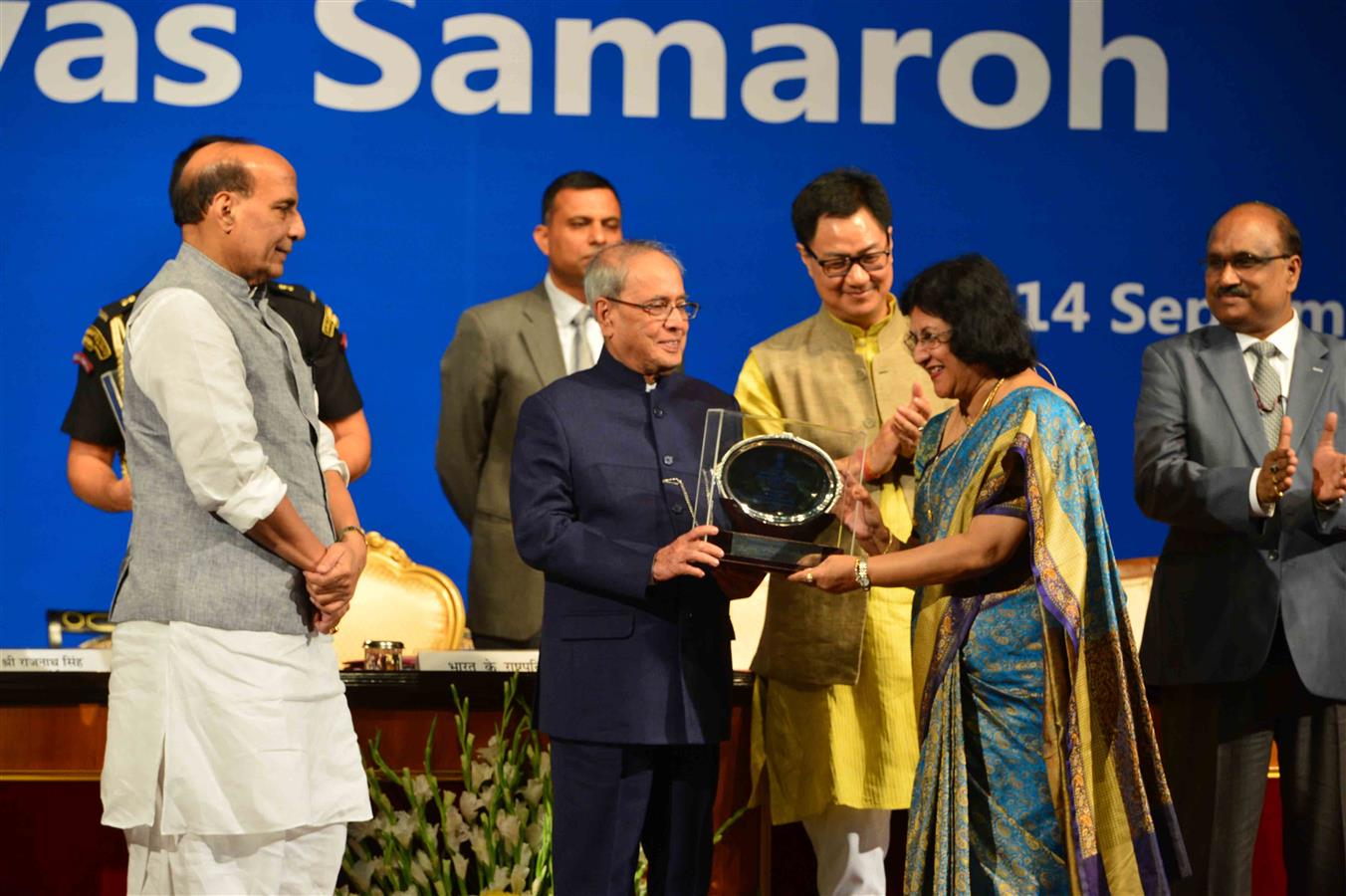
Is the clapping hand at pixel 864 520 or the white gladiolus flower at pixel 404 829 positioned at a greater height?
the clapping hand at pixel 864 520

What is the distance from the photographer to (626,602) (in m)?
3.00

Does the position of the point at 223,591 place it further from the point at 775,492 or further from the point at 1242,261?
the point at 1242,261

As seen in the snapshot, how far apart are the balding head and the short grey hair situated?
583 millimetres

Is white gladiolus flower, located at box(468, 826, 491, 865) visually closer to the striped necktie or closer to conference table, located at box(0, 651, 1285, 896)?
conference table, located at box(0, 651, 1285, 896)

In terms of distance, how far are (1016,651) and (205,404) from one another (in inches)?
55.4

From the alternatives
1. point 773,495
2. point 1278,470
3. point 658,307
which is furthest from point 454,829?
point 1278,470

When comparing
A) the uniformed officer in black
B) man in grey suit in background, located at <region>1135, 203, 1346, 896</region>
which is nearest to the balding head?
the uniformed officer in black

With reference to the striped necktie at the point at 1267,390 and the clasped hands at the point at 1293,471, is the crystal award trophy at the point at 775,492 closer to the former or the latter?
the clasped hands at the point at 1293,471

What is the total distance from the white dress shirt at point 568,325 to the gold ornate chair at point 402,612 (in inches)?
27.6

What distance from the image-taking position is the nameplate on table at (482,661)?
3.48m

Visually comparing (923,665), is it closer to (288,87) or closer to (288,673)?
(288,673)

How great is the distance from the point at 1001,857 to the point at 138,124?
3587 millimetres

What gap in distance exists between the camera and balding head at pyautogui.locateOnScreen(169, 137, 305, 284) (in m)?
2.88

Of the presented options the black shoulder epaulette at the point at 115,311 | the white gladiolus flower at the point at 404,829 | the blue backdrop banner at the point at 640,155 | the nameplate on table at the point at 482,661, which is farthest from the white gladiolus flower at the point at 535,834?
the blue backdrop banner at the point at 640,155
